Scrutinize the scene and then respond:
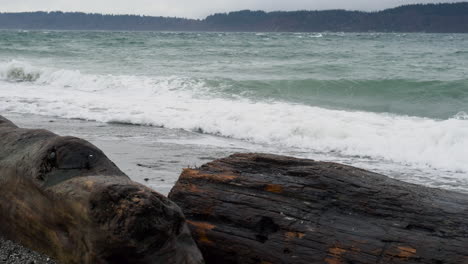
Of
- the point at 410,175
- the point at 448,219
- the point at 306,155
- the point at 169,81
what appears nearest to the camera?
the point at 448,219

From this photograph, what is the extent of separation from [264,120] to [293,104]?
106 inches

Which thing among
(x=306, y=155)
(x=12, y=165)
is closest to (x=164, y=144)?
(x=306, y=155)

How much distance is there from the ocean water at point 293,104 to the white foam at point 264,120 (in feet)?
0.06

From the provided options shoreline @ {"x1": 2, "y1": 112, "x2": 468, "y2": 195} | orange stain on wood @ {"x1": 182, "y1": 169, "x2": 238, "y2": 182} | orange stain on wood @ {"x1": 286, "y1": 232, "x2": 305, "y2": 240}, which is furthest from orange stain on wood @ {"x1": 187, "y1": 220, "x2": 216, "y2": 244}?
shoreline @ {"x1": 2, "y1": 112, "x2": 468, "y2": 195}

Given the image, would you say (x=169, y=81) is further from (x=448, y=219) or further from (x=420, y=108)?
(x=448, y=219)

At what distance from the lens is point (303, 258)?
2980 mm

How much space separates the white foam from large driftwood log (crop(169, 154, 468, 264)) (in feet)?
13.7

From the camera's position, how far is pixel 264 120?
9.43 m

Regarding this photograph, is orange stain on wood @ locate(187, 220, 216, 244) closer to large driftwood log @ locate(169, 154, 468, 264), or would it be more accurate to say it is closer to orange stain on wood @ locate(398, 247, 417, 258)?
large driftwood log @ locate(169, 154, 468, 264)

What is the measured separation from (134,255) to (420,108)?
37.1 ft

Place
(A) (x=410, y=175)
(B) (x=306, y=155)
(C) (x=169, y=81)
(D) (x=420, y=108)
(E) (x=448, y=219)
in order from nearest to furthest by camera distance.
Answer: (E) (x=448, y=219) → (A) (x=410, y=175) → (B) (x=306, y=155) → (D) (x=420, y=108) → (C) (x=169, y=81)

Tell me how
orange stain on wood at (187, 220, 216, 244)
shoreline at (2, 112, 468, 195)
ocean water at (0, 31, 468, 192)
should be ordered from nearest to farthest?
orange stain on wood at (187, 220, 216, 244)
shoreline at (2, 112, 468, 195)
ocean water at (0, 31, 468, 192)

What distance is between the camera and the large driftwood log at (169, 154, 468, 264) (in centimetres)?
289

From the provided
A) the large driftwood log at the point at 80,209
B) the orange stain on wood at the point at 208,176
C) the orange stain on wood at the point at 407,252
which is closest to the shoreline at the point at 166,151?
the orange stain on wood at the point at 208,176
